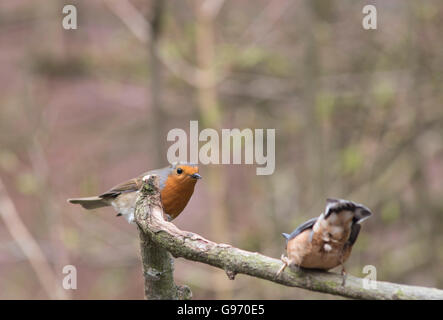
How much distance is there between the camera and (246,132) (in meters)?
7.12

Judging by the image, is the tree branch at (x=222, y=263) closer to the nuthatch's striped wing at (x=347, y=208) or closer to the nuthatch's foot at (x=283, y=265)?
the nuthatch's foot at (x=283, y=265)

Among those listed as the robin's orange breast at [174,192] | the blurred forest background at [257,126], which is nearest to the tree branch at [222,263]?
the robin's orange breast at [174,192]

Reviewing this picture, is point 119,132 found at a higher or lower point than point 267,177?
higher

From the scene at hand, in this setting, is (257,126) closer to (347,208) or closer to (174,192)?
(174,192)

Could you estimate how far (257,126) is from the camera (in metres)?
7.70

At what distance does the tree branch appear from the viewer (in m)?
2.16

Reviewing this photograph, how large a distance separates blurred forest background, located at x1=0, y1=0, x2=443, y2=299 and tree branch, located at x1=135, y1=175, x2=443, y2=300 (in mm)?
3208

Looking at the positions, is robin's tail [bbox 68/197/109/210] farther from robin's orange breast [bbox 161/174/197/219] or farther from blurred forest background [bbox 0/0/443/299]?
blurred forest background [bbox 0/0/443/299]

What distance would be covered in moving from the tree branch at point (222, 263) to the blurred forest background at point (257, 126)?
3.21 meters

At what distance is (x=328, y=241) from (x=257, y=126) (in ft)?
17.8

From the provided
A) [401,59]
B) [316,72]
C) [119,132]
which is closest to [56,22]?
[119,132]

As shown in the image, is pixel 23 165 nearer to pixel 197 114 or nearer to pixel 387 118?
pixel 197 114

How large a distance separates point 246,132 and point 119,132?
245 cm

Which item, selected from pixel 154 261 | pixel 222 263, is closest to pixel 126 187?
pixel 154 261
